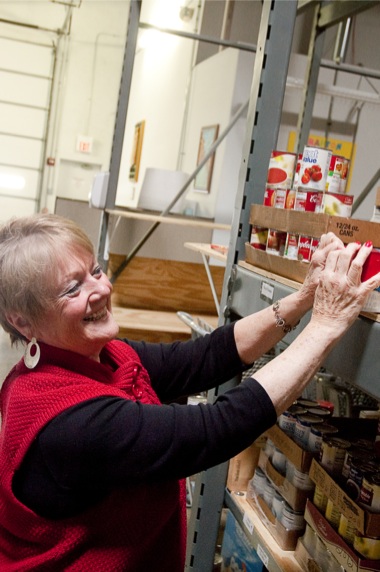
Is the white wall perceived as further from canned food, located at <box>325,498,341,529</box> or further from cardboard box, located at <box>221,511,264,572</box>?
canned food, located at <box>325,498,341,529</box>

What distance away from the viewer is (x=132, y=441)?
3.82 feet

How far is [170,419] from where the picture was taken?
1187 mm

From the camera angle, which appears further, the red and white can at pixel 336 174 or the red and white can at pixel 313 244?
the red and white can at pixel 336 174

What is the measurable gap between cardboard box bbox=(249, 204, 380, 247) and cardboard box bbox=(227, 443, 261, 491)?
2.26 ft

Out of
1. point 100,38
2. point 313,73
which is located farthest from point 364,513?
point 100,38

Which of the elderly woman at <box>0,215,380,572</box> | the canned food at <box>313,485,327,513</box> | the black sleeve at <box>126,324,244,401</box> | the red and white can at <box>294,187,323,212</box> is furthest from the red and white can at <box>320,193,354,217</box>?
the canned food at <box>313,485,327,513</box>

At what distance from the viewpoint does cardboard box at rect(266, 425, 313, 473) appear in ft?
4.99

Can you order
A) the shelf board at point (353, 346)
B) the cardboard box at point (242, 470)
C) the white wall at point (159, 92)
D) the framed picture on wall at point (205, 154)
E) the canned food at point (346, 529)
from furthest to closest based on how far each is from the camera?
the white wall at point (159, 92), the framed picture on wall at point (205, 154), the cardboard box at point (242, 470), the canned food at point (346, 529), the shelf board at point (353, 346)

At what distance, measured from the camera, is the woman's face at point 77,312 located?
1.30 m

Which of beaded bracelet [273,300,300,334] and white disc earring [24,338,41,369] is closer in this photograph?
white disc earring [24,338,41,369]

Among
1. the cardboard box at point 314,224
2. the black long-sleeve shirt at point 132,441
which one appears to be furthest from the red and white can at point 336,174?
the black long-sleeve shirt at point 132,441

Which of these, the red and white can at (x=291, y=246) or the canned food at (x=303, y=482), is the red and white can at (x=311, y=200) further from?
the canned food at (x=303, y=482)

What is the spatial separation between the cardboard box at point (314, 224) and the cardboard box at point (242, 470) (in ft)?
2.26

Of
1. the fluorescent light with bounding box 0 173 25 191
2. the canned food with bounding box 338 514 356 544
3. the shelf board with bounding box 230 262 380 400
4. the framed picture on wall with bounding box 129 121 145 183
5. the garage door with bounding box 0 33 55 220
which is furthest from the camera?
the fluorescent light with bounding box 0 173 25 191
